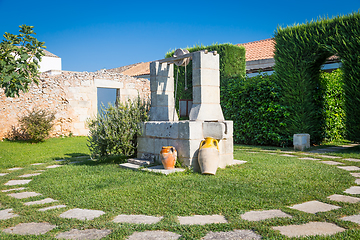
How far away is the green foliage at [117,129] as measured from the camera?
6.36 metres

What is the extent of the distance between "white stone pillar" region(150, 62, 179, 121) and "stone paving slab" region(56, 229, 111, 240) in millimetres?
3905

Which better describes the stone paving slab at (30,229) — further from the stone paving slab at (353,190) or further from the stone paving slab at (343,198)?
the stone paving slab at (353,190)

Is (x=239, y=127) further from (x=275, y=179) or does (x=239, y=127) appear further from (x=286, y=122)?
(x=275, y=179)

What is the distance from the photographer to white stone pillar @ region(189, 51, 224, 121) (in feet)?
18.8

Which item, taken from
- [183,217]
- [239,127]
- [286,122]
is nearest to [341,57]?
[286,122]

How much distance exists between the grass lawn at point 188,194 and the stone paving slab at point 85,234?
2.9 inches

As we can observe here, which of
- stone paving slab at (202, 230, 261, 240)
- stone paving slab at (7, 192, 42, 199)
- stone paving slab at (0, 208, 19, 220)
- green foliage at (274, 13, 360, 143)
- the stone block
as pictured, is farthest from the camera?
the stone block

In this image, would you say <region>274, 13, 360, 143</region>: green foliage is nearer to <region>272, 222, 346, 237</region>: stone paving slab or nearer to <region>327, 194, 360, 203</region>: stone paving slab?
<region>327, 194, 360, 203</region>: stone paving slab

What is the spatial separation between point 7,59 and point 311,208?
480 cm

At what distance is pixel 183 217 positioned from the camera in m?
3.07

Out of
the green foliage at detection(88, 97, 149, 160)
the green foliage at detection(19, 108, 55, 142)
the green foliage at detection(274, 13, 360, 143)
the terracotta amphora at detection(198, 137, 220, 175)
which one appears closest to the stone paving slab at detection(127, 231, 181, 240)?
the terracotta amphora at detection(198, 137, 220, 175)

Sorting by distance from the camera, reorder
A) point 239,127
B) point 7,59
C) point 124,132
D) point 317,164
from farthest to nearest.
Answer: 1. point 239,127
2. point 124,132
3. point 317,164
4. point 7,59

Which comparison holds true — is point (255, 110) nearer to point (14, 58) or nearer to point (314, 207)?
point (314, 207)

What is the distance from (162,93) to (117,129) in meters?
1.31
